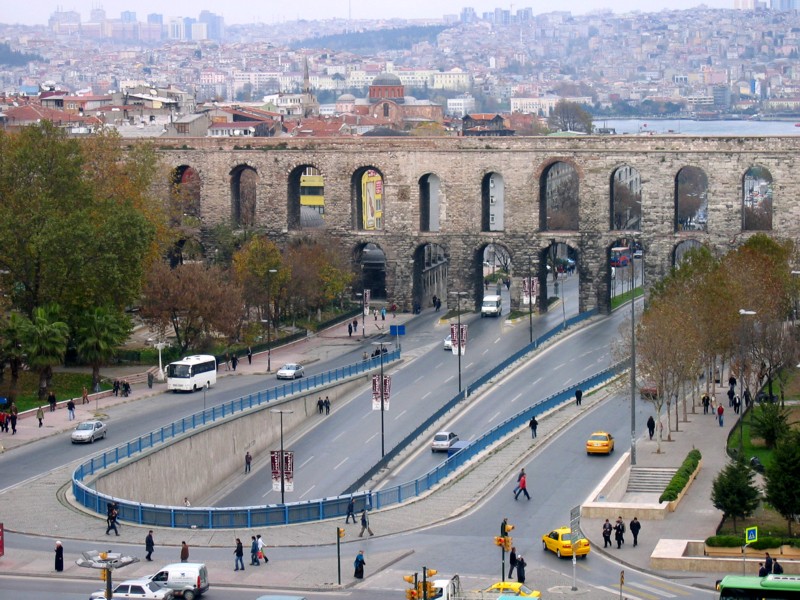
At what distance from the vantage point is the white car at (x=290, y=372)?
279 ft

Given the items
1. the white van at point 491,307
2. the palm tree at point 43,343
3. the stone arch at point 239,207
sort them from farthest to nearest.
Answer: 1. the stone arch at point 239,207
2. the white van at point 491,307
3. the palm tree at point 43,343

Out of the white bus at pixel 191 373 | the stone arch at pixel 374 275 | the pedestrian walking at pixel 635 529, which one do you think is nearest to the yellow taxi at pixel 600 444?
the pedestrian walking at pixel 635 529

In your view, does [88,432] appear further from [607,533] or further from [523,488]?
[607,533]

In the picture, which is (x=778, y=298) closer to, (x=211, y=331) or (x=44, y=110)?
(x=211, y=331)

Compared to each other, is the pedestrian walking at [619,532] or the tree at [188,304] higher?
the tree at [188,304]

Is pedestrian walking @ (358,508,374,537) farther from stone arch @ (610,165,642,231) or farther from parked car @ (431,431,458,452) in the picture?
stone arch @ (610,165,642,231)

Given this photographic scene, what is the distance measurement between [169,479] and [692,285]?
25.6m

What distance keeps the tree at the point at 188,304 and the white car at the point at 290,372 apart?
4.74 meters

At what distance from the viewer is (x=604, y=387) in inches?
3140

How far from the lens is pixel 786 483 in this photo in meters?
53.1

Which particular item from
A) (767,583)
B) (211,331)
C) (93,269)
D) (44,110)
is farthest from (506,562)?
(44,110)

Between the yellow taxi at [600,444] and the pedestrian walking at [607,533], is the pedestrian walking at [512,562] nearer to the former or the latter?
the pedestrian walking at [607,533]

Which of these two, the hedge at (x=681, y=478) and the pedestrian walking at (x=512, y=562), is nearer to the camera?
the pedestrian walking at (x=512, y=562)

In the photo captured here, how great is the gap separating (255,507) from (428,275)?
2292 inches
